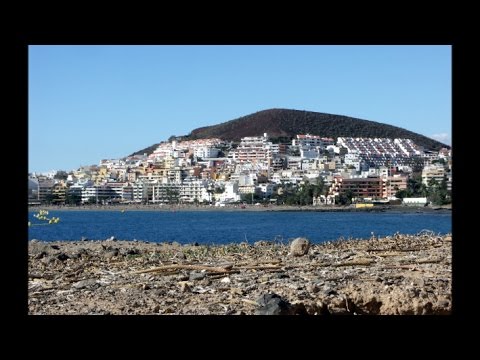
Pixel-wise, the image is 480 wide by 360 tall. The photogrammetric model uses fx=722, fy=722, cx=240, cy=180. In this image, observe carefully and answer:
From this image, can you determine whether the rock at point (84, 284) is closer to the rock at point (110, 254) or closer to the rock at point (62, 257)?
the rock at point (62, 257)

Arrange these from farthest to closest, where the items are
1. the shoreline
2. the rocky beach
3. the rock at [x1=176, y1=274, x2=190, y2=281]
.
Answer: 1. the shoreline
2. the rock at [x1=176, y1=274, x2=190, y2=281]
3. the rocky beach

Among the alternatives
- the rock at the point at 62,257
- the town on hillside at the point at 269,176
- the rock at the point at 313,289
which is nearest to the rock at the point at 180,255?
the rock at the point at 62,257

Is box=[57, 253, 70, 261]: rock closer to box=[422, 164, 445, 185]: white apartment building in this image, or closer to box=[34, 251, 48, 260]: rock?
box=[34, 251, 48, 260]: rock

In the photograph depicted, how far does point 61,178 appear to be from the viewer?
284ft

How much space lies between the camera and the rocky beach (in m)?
4.84

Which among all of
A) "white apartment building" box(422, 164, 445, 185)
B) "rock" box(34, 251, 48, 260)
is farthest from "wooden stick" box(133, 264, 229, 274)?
"white apartment building" box(422, 164, 445, 185)

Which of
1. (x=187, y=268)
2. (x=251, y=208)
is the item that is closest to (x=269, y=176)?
(x=251, y=208)

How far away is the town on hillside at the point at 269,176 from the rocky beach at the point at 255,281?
5718 cm

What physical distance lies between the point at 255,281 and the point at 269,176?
253 ft

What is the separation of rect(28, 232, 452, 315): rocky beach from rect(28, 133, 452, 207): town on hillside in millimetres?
57182

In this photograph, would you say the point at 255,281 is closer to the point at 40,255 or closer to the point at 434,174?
the point at 40,255

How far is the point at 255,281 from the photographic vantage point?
583 cm
